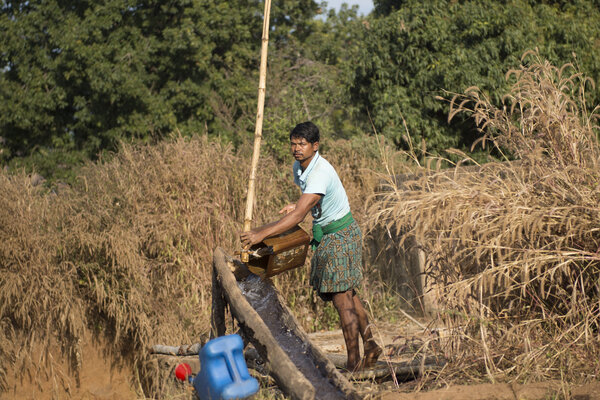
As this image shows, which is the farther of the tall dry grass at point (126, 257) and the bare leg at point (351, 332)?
the tall dry grass at point (126, 257)

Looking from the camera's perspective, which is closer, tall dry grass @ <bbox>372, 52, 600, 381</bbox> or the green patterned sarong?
tall dry grass @ <bbox>372, 52, 600, 381</bbox>

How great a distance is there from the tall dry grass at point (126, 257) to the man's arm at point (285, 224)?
2.77 meters

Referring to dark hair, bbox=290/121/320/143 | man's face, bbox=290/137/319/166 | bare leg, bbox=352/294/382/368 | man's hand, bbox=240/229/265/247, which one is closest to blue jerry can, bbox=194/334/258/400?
man's hand, bbox=240/229/265/247

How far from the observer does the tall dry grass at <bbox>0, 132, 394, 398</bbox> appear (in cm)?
680

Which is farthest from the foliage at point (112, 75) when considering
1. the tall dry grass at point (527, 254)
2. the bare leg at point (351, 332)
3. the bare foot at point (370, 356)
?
the tall dry grass at point (527, 254)

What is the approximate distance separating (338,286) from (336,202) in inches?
23.3

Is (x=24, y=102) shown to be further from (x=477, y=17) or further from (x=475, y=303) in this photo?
(x=475, y=303)

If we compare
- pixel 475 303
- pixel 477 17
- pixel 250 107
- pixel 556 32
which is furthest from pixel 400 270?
pixel 250 107

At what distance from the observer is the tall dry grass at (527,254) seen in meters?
3.74

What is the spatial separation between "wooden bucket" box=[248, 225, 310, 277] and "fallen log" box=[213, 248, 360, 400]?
0.85 feet

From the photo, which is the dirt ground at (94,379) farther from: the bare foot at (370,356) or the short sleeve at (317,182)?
the short sleeve at (317,182)

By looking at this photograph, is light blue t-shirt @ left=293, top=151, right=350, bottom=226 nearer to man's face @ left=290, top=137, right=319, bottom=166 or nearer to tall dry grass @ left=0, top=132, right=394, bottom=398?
man's face @ left=290, top=137, right=319, bottom=166

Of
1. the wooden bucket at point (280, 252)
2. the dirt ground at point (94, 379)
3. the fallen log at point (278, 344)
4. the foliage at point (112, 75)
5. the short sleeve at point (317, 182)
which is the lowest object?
the dirt ground at point (94, 379)

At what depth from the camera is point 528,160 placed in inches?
167
